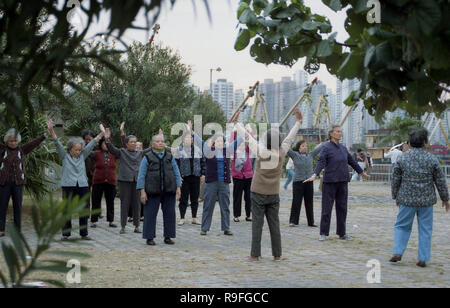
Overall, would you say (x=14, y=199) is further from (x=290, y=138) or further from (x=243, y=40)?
(x=243, y=40)

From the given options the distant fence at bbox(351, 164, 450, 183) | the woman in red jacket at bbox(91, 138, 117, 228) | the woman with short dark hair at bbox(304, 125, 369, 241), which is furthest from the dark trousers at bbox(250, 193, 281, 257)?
the distant fence at bbox(351, 164, 450, 183)

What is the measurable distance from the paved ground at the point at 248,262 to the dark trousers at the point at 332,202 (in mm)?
279

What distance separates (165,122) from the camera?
2089 centimetres

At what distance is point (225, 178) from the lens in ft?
37.6

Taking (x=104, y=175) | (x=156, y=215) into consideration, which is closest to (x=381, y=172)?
(x=104, y=175)

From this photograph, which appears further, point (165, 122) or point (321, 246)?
point (165, 122)

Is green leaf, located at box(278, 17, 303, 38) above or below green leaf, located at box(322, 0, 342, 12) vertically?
below

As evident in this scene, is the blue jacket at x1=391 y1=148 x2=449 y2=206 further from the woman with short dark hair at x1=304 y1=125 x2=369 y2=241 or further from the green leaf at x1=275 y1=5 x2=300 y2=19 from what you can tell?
the green leaf at x1=275 y1=5 x2=300 y2=19

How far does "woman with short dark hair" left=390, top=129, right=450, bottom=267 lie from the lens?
788 centimetres

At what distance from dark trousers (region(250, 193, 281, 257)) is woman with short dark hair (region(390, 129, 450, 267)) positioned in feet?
5.38

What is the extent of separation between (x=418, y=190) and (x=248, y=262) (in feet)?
8.32
